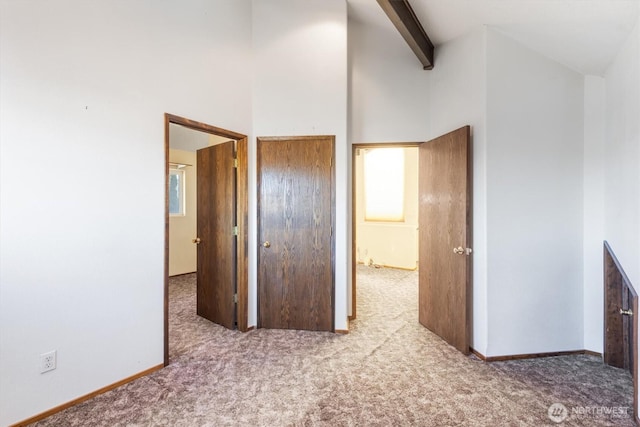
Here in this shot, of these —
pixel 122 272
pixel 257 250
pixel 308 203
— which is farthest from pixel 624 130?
pixel 122 272

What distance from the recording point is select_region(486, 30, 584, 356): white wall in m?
2.50

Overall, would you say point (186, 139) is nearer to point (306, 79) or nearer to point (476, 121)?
point (306, 79)

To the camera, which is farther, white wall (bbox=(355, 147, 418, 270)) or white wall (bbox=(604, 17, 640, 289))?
white wall (bbox=(355, 147, 418, 270))

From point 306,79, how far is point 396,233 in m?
3.91

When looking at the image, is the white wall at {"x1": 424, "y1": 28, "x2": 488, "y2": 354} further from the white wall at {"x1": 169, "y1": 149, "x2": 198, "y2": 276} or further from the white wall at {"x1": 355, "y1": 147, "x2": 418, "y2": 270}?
the white wall at {"x1": 169, "y1": 149, "x2": 198, "y2": 276}

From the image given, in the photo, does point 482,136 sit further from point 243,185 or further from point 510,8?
point 243,185

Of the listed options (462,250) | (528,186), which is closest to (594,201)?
(528,186)

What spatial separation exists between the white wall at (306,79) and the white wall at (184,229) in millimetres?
3123

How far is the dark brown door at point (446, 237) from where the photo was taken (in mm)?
2607

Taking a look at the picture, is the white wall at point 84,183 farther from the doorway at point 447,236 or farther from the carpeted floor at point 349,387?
the doorway at point 447,236

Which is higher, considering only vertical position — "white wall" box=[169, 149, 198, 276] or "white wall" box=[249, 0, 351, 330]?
"white wall" box=[249, 0, 351, 330]

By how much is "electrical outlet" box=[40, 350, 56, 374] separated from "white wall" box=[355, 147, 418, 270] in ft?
17.3

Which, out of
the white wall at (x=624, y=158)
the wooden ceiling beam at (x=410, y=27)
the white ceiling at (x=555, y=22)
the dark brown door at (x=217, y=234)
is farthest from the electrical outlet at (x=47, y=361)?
the white ceiling at (x=555, y=22)

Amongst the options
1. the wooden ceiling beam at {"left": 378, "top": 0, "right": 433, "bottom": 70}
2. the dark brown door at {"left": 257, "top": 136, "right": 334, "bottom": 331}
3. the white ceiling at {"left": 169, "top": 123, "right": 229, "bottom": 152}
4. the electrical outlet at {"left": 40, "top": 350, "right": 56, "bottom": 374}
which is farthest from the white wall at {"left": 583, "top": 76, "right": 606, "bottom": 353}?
the white ceiling at {"left": 169, "top": 123, "right": 229, "bottom": 152}
